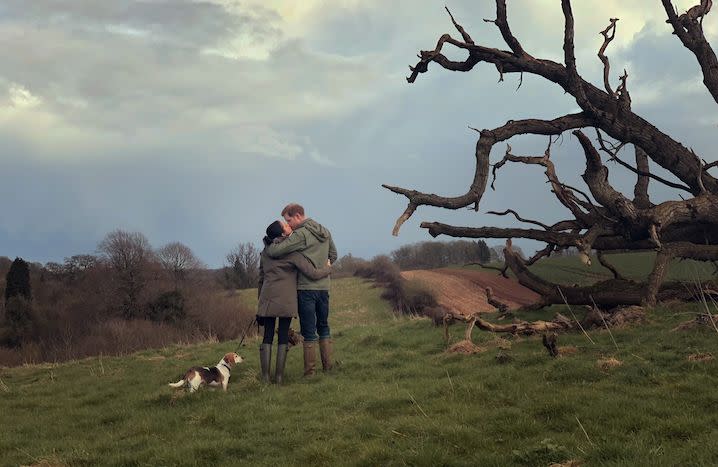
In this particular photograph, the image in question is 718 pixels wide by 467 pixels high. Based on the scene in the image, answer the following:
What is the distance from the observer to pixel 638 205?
50.5 ft

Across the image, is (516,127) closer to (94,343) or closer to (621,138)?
(621,138)

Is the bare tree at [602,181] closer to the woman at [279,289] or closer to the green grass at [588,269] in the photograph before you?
the woman at [279,289]

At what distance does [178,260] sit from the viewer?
48938mm

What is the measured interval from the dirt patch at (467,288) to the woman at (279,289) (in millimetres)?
26381

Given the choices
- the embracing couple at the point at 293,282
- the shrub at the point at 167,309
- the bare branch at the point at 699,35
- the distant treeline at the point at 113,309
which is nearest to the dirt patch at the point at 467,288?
the distant treeline at the point at 113,309

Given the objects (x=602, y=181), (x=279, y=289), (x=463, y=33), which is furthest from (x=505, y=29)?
(x=279, y=289)

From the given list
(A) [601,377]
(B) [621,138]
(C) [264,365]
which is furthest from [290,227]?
(B) [621,138]

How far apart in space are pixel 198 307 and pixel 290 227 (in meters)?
34.2

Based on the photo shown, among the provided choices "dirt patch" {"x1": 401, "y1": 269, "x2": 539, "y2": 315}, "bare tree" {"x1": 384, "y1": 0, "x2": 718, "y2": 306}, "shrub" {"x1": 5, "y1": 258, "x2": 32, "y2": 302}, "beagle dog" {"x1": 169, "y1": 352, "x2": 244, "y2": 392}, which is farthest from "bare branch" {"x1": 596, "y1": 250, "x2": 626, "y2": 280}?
"shrub" {"x1": 5, "y1": 258, "x2": 32, "y2": 302}

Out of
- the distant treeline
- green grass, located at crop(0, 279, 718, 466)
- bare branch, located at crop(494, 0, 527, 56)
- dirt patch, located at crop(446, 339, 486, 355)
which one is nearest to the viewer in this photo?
green grass, located at crop(0, 279, 718, 466)

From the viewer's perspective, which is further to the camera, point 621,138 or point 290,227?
point 621,138

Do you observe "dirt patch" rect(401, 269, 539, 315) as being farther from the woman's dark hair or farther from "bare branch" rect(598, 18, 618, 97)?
the woman's dark hair

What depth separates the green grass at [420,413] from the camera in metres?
4.88

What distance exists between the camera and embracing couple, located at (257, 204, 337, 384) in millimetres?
8523
